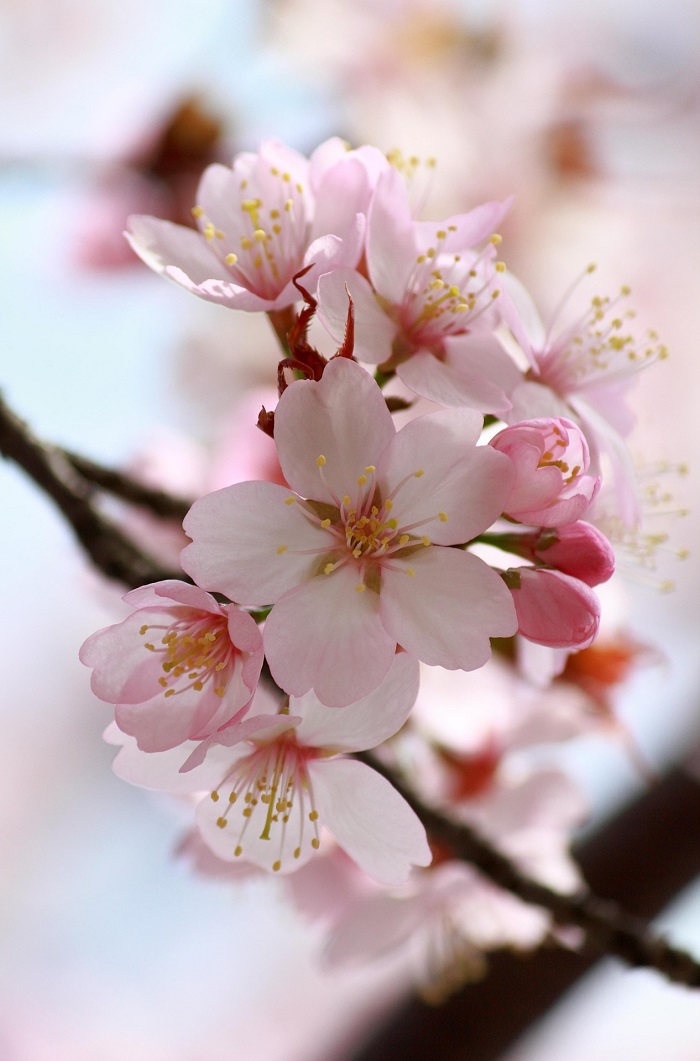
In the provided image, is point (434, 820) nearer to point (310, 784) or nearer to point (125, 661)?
point (310, 784)

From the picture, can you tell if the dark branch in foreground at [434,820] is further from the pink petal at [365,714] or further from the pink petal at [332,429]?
the pink petal at [332,429]

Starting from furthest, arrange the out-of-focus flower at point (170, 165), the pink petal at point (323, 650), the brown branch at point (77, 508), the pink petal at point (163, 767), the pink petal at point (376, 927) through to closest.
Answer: the out-of-focus flower at point (170, 165) < the pink petal at point (376, 927) < the brown branch at point (77, 508) < the pink petal at point (163, 767) < the pink petal at point (323, 650)

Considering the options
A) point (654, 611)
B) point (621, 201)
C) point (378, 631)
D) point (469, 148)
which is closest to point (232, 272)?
point (378, 631)

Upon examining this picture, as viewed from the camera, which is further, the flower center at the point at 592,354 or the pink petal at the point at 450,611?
the flower center at the point at 592,354

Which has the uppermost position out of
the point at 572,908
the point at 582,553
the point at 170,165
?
the point at 582,553

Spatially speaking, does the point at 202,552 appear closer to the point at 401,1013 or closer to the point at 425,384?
the point at 425,384

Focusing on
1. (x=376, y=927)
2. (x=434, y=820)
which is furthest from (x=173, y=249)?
(x=376, y=927)

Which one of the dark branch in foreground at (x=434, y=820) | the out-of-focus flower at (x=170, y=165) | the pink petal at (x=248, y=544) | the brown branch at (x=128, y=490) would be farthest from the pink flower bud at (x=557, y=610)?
the out-of-focus flower at (x=170, y=165)
